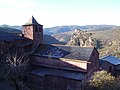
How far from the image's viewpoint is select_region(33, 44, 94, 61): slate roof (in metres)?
33.4

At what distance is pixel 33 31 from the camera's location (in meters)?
39.6

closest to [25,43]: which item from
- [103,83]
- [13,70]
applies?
[13,70]

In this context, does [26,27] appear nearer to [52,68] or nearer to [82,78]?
[52,68]

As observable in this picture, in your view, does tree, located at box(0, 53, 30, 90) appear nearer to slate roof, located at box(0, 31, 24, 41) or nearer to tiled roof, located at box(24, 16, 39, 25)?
slate roof, located at box(0, 31, 24, 41)

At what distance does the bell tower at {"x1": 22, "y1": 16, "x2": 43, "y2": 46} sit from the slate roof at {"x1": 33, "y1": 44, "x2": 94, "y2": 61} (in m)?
1.67

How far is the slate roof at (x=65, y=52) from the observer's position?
33438 mm

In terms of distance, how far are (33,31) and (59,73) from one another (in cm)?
1090

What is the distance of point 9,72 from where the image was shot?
2894 cm

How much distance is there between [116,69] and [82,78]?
49.8 ft

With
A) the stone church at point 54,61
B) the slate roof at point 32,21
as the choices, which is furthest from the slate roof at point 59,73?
the slate roof at point 32,21

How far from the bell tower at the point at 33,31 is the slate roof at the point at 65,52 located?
5.49ft

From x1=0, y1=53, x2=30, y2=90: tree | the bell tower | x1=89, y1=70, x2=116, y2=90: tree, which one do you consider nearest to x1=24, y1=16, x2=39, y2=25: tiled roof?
the bell tower

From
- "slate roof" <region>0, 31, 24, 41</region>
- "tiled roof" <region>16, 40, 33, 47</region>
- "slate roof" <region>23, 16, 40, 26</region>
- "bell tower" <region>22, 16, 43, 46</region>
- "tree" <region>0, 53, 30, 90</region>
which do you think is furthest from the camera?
"slate roof" <region>23, 16, 40, 26</region>

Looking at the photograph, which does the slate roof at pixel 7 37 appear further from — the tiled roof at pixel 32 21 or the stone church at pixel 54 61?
the tiled roof at pixel 32 21
